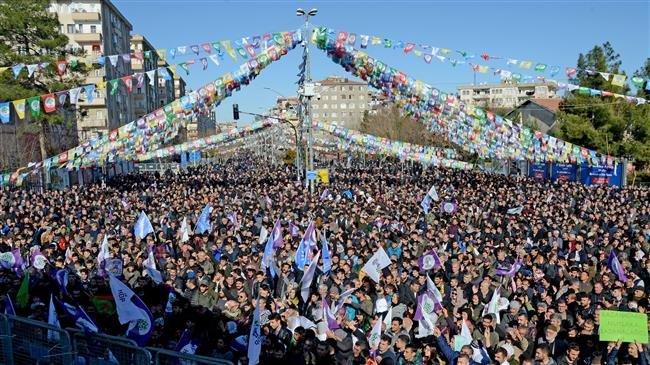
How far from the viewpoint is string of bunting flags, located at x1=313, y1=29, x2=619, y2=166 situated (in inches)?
842

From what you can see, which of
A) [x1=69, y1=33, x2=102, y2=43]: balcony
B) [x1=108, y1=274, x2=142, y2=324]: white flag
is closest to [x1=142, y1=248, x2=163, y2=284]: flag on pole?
[x1=108, y1=274, x2=142, y2=324]: white flag

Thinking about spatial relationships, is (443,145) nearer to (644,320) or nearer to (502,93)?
(644,320)

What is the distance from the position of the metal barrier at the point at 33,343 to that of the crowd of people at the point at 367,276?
1.07 meters

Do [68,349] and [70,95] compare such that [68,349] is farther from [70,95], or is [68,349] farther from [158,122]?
[158,122]

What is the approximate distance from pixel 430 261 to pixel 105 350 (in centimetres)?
684

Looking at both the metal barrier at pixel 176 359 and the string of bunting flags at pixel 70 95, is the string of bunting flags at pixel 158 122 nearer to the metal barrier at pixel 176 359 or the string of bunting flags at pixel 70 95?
the string of bunting flags at pixel 70 95

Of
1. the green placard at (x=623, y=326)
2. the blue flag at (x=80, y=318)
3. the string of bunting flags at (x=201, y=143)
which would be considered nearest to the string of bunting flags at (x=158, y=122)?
the string of bunting flags at (x=201, y=143)

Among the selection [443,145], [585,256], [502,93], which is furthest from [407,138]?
[502,93]

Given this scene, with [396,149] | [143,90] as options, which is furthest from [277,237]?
[143,90]

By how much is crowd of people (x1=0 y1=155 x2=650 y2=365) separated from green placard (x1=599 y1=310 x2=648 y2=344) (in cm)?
22

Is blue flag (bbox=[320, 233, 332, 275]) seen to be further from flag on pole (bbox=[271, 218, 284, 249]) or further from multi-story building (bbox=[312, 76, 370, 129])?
multi-story building (bbox=[312, 76, 370, 129])

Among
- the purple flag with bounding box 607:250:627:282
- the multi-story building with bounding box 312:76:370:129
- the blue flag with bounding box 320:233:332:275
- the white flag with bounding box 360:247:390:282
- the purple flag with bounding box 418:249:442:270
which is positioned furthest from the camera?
the multi-story building with bounding box 312:76:370:129

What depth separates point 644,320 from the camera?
22.1ft

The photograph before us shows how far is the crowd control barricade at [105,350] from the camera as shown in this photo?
5.74 meters
